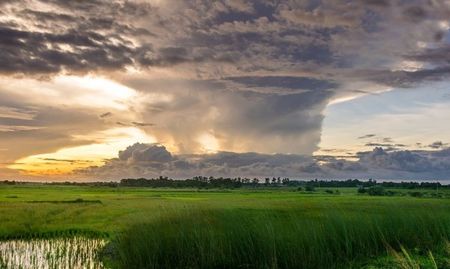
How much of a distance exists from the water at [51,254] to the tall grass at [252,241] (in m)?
2.40

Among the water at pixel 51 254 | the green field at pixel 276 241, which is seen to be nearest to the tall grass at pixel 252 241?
the green field at pixel 276 241

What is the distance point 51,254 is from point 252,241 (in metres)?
8.46

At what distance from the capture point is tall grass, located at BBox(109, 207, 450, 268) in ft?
39.3

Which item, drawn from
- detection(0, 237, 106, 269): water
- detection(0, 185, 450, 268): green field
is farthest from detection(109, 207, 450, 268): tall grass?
detection(0, 237, 106, 269): water

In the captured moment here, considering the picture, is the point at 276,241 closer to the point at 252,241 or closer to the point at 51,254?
the point at 252,241

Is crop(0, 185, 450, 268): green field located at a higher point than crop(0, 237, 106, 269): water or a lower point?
higher

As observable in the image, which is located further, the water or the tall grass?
the water

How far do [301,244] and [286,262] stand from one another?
1.89ft

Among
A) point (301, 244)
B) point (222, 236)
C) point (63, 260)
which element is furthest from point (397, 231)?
point (63, 260)

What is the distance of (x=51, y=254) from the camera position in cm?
1700

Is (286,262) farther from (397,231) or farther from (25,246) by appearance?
(25,246)

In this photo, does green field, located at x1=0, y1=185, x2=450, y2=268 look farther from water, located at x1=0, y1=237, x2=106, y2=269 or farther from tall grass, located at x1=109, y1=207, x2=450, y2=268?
water, located at x1=0, y1=237, x2=106, y2=269

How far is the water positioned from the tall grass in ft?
7.88

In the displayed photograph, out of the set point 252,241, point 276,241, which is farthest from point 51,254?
point 276,241
